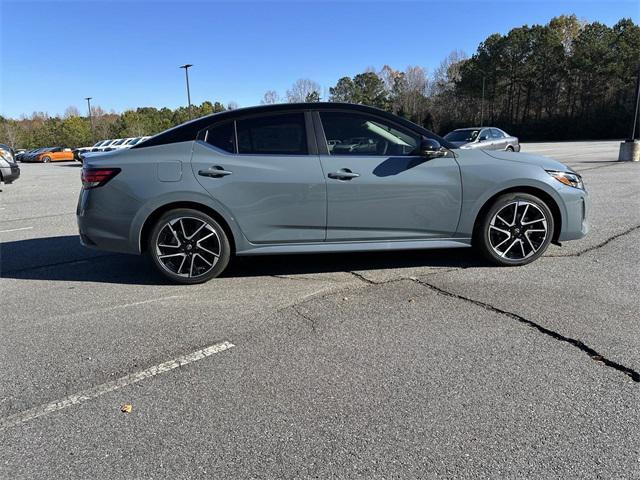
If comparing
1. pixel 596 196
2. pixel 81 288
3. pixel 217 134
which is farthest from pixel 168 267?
pixel 596 196

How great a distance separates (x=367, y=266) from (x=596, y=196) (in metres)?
6.50

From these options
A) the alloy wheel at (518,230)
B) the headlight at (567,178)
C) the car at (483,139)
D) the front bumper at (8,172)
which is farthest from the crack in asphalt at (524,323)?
the car at (483,139)

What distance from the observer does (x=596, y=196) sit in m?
9.19

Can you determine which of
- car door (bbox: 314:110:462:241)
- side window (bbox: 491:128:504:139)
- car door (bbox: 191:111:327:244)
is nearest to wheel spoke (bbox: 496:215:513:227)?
car door (bbox: 314:110:462:241)

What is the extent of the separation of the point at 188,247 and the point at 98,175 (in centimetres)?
105

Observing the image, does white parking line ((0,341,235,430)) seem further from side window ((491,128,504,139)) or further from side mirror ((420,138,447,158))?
side window ((491,128,504,139))

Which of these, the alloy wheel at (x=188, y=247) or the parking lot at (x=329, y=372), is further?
the alloy wheel at (x=188, y=247)

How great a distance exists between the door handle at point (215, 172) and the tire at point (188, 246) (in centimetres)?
36

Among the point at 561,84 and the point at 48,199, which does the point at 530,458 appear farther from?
the point at 561,84

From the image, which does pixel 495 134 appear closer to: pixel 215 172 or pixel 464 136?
pixel 464 136

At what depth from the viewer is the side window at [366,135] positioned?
14.9ft

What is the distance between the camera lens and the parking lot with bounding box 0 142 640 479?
2.19 meters

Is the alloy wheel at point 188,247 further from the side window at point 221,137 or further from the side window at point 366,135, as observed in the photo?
the side window at point 366,135

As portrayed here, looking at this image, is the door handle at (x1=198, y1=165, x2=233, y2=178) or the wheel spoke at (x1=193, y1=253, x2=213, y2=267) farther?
the wheel spoke at (x1=193, y1=253, x2=213, y2=267)
